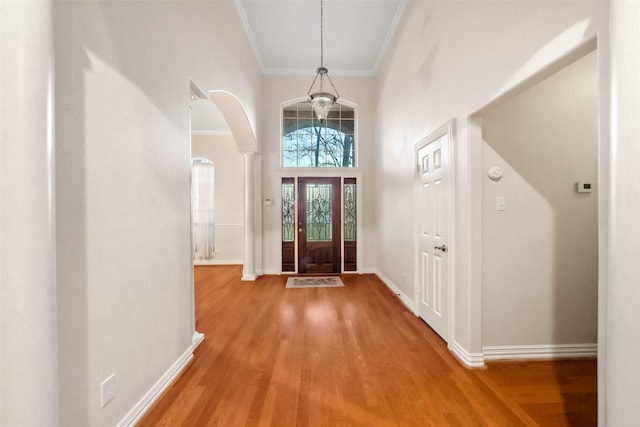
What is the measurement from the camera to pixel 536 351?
7.44 ft

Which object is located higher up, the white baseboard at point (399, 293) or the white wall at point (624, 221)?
the white wall at point (624, 221)

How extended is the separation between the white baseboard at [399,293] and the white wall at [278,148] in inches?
28.2

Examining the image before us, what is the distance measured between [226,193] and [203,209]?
63cm

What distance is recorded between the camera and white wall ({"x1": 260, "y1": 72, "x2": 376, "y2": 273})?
216 inches

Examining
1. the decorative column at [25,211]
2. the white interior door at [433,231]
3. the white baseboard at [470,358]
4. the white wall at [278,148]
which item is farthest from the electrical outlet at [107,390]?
the white wall at [278,148]

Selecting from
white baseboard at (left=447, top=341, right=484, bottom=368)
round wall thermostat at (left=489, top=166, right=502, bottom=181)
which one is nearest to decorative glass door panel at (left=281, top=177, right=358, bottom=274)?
white baseboard at (left=447, top=341, right=484, bottom=368)

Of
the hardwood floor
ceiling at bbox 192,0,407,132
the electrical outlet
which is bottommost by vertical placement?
the hardwood floor

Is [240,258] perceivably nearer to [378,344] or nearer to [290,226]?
[290,226]

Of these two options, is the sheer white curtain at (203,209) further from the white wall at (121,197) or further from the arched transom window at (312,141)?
the white wall at (121,197)

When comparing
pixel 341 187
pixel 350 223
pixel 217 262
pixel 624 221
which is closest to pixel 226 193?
pixel 217 262

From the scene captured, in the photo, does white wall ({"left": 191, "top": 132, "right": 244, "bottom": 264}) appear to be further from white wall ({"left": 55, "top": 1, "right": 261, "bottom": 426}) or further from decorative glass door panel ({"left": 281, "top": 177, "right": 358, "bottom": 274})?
white wall ({"left": 55, "top": 1, "right": 261, "bottom": 426})

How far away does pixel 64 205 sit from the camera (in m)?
1.18

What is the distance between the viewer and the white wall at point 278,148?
18.0 ft

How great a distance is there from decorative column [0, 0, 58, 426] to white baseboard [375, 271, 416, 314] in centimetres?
323
